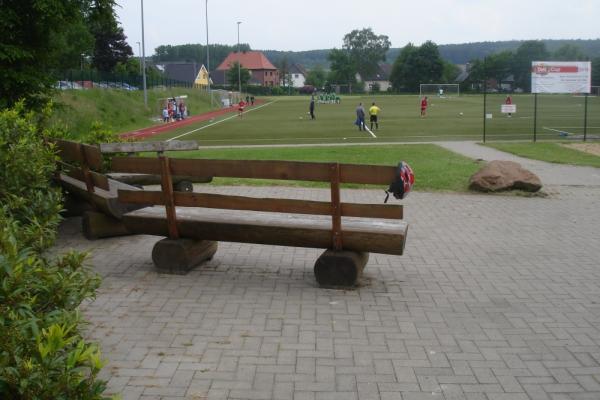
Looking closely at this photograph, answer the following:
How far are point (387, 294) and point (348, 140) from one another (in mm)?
23044

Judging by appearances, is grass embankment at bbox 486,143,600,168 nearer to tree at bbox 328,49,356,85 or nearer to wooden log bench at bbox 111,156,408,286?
wooden log bench at bbox 111,156,408,286

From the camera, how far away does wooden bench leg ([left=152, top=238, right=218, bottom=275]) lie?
273 inches

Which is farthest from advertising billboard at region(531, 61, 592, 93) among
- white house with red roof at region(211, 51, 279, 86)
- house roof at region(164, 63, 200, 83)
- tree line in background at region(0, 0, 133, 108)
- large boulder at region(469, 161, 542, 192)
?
white house with red roof at region(211, 51, 279, 86)

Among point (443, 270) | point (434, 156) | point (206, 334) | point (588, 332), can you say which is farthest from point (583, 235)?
point (434, 156)

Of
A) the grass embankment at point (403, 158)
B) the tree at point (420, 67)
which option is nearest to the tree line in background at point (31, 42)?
the grass embankment at point (403, 158)

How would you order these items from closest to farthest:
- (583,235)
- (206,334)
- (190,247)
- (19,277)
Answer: (19,277), (206,334), (190,247), (583,235)

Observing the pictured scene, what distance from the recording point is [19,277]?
9.93ft

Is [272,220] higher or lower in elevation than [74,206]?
higher

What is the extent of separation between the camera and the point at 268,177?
21.2ft

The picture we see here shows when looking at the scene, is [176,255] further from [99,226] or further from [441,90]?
[441,90]

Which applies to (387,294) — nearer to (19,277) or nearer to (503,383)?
(503,383)

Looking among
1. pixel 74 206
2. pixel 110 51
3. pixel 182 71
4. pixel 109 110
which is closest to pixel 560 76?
pixel 74 206

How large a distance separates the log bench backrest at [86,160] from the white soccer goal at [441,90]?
9872cm

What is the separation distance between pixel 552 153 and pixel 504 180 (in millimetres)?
9533
